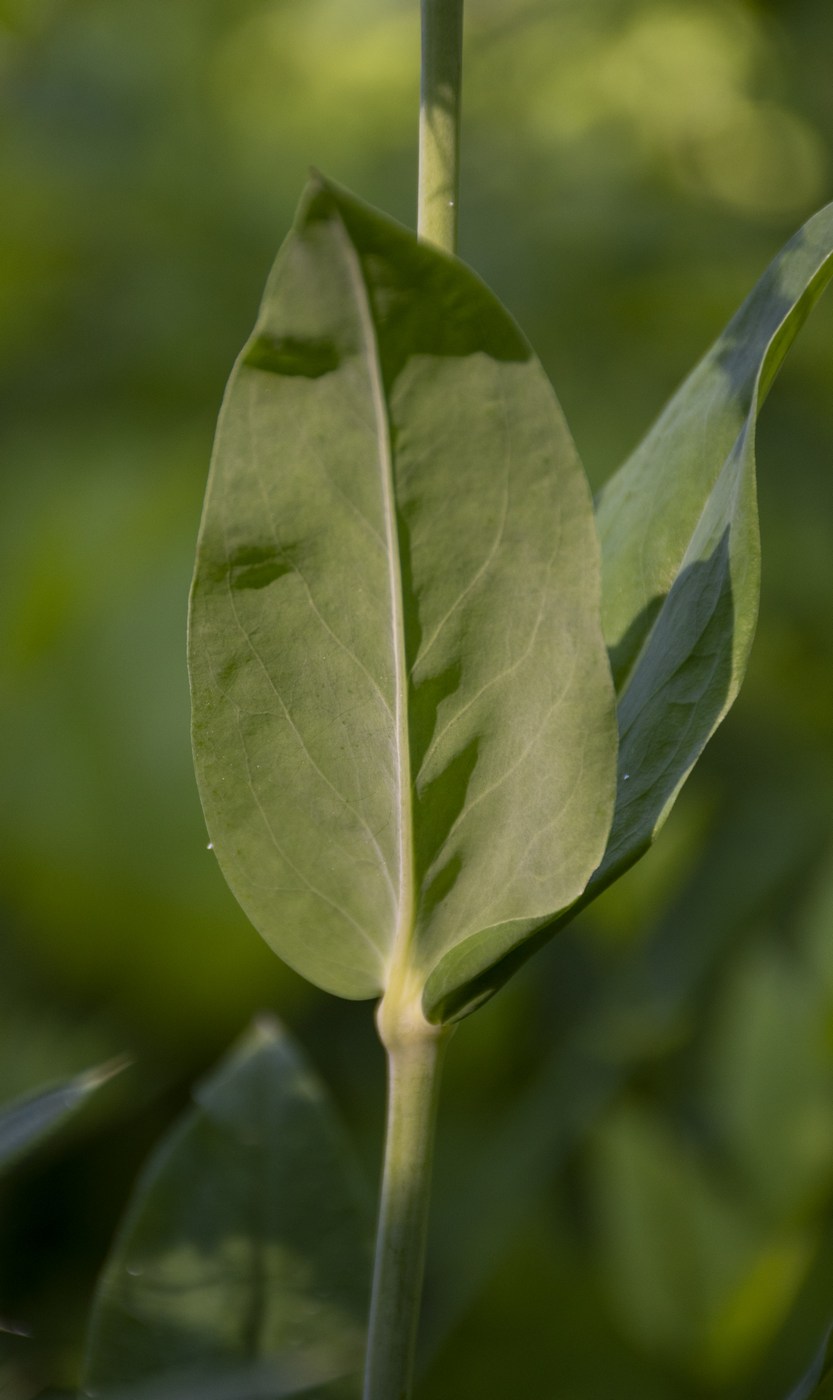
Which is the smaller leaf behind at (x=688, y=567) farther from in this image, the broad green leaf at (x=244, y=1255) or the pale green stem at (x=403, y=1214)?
the broad green leaf at (x=244, y=1255)

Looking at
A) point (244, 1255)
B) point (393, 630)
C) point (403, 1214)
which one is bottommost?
point (244, 1255)

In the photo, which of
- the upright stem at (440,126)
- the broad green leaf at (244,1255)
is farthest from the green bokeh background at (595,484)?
the upright stem at (440,126)

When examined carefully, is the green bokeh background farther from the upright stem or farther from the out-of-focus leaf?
the upright stem

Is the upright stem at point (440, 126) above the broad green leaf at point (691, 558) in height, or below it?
above

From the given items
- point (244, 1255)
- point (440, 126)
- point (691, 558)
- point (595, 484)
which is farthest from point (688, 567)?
point (595, 484)

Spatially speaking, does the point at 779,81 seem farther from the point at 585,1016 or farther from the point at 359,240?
the point at 359,240

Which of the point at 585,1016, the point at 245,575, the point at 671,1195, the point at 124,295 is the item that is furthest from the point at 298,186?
the point at 245,575

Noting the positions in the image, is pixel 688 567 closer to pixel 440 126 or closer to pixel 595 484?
pixel 440 126
